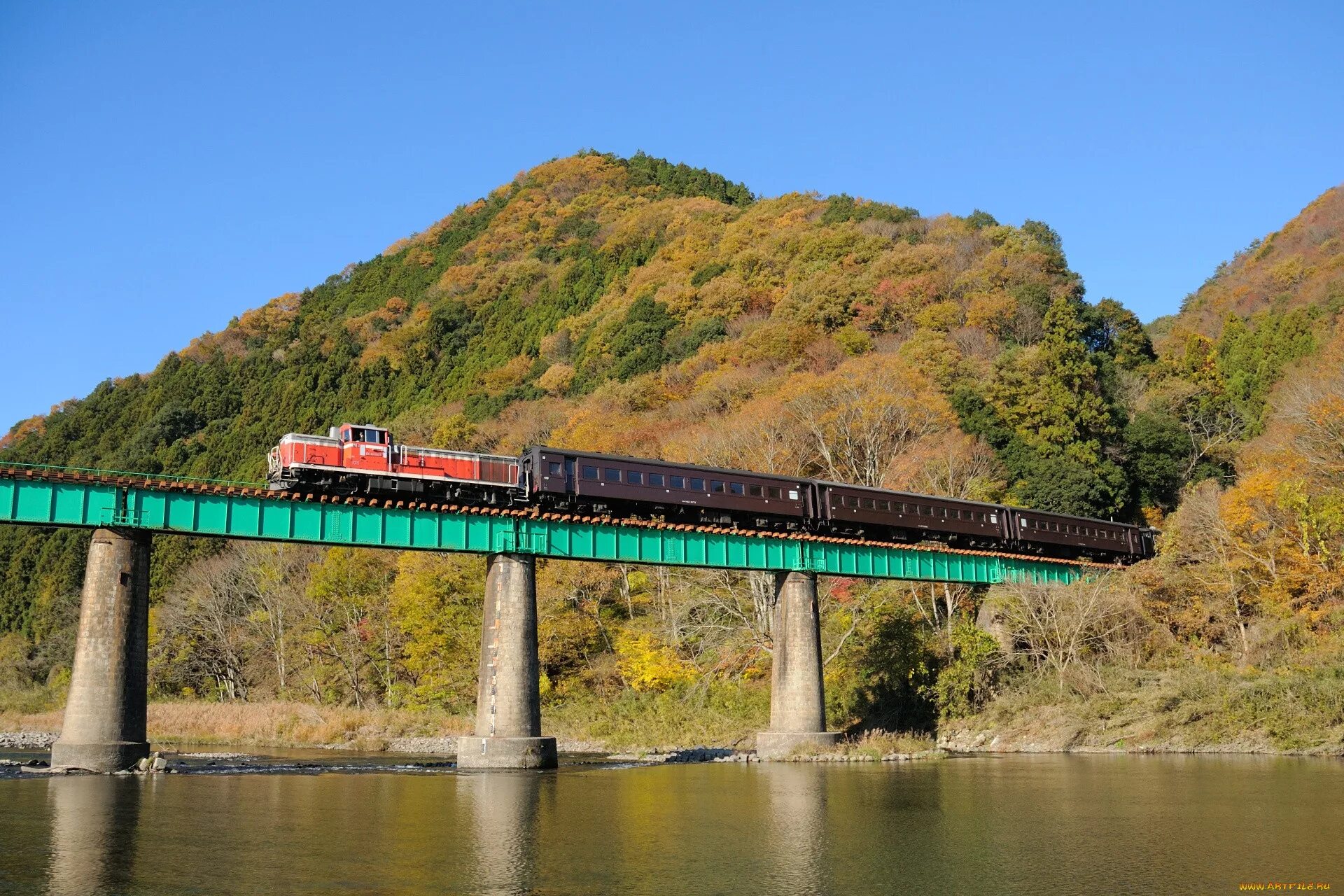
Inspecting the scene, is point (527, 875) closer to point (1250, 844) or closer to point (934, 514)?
point (1250, 844)

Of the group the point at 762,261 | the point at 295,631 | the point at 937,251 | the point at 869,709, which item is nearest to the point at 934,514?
the point at 869,709

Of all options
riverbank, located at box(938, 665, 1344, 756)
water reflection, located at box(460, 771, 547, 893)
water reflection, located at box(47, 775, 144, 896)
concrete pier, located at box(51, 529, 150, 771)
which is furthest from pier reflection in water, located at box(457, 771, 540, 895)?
riverbank, located at box(938, 665, 1344, 756)

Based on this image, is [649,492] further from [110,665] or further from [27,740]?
[27,740]

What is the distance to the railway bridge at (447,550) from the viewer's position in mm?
33719

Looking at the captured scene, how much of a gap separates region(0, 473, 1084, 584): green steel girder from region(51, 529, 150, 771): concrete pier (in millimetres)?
1060

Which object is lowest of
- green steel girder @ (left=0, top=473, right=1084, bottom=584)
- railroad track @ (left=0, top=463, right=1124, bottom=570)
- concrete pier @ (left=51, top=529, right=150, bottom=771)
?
concrete pier @ (left=51, top=529, right=150, bottom=771)

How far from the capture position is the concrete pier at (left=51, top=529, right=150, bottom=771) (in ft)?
108

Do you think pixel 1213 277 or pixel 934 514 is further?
pixel 1213 277

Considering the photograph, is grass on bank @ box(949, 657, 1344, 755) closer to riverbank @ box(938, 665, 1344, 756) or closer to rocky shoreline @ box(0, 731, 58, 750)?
riverbank @ box(938, 665, 1344, 756)

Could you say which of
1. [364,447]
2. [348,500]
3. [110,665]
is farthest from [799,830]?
[364,447]

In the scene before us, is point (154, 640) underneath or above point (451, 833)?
above

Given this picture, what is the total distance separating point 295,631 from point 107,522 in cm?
3585

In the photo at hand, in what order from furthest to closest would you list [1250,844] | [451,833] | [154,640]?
[154,640] < [451,833] < [1250,844]

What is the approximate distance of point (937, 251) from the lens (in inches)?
3698
